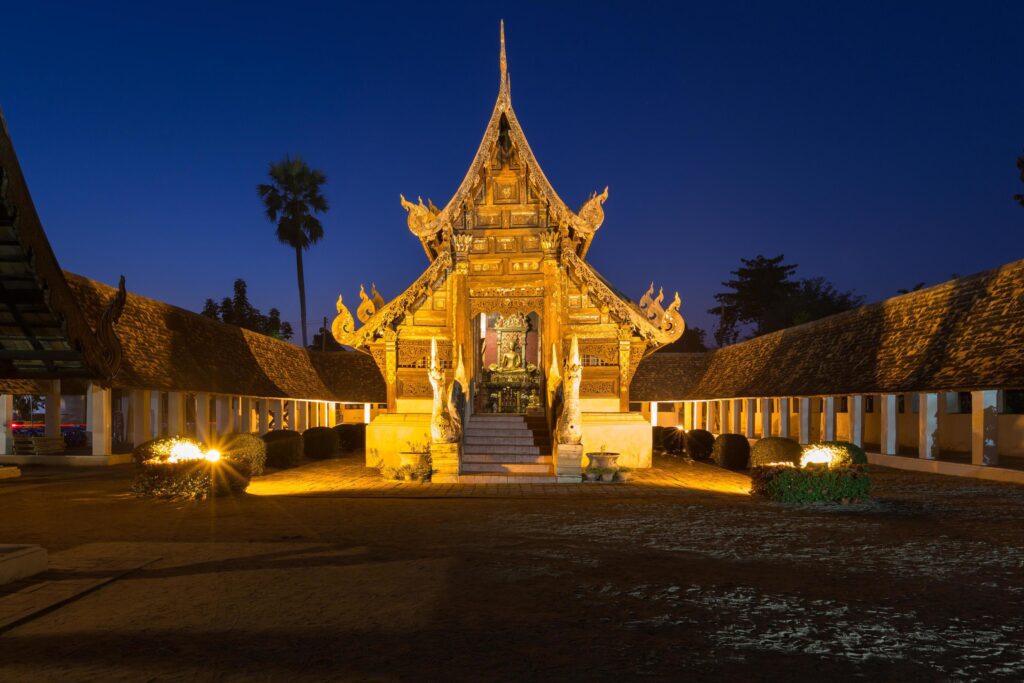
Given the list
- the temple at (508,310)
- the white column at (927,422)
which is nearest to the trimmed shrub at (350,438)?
the temple at (508,310)

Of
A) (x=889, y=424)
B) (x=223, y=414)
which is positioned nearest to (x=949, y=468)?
(x=889, y=424)

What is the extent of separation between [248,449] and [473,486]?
5.44 meters

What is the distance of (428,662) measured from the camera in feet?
14.8

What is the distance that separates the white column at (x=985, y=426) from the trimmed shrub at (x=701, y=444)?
275 inches

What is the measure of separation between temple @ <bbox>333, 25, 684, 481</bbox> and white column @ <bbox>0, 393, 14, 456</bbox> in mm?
10449

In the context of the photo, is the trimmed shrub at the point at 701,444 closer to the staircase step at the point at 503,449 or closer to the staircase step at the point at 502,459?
the staircase step at the point at 503,449

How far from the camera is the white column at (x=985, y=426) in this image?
16.5 metres

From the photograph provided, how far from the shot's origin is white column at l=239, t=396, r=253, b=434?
27438 millimetres

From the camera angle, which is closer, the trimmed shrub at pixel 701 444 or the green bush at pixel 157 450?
the green bush at pixel 157 450

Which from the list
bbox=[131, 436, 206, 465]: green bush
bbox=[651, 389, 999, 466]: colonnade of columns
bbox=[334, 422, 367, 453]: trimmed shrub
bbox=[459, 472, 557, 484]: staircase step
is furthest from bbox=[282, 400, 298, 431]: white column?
bbox=[131, 436, 206, 465]: green bush

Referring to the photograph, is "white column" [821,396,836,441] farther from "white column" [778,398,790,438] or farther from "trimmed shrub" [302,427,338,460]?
"trimmed shrub" [302,427,338,460]

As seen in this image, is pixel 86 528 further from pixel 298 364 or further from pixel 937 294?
pixel 298 364

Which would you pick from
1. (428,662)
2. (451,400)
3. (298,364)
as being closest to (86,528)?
(428,662)

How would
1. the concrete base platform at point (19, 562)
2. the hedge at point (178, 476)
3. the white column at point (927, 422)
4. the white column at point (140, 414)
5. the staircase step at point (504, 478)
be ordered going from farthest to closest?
the white column at point (140, 414)
the white column at point (927, 422)
the staircase step at point (504, 478)
the hedge at point (178, 476)
the concrete base platform at point (19, 562)
